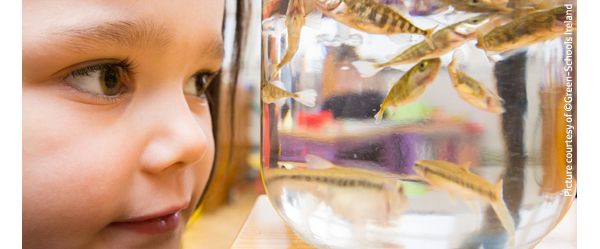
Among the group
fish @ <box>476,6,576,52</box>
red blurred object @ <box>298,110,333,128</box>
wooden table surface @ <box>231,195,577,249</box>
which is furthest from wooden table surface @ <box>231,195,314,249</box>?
fish @ <box>476,6,576,52</box>

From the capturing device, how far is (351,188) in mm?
383

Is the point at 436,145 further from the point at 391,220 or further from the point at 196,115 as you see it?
the point at 196,115

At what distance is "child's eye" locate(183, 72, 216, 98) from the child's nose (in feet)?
0.18

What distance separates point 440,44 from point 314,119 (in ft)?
0.33

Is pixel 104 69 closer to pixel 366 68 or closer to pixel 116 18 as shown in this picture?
pixel 116 18

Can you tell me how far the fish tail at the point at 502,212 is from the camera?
37 centimetres

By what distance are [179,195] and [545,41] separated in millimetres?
315

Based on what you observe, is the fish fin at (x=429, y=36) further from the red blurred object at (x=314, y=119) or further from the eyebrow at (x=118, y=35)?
the eyebrow at (x=118, y=35)

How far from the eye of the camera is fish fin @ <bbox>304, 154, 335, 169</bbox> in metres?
0.39

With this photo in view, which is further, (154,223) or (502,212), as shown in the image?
(154,223)

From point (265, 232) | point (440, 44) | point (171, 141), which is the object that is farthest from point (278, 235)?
point (440, 44)

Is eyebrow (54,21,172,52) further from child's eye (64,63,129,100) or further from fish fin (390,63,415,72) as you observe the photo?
fish fin (390,63,415,72)

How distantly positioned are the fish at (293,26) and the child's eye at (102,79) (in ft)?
0.42

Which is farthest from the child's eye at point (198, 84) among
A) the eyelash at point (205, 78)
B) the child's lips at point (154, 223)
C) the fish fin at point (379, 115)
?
the fish fin at point (379, 115)
